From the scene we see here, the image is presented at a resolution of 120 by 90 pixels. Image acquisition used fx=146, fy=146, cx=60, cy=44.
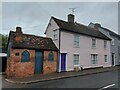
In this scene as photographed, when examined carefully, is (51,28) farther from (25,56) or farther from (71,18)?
(25,56)

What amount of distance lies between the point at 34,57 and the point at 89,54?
391 inches

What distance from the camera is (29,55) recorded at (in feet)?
51.5

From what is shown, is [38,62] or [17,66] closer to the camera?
[17,66]

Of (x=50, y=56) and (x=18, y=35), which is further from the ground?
(x=18, y=35)

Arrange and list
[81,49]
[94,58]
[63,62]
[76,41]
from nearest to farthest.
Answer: [63,62], [76,41], [81,49], [94,58]

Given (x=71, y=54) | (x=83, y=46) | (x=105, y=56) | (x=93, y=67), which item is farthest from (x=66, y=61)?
(x=105, y=56)

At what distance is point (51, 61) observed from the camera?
17812 millimetres

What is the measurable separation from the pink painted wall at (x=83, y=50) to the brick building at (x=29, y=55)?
1763mm

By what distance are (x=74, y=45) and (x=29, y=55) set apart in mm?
7195

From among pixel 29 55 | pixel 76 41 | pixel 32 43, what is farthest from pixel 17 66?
pixel 76 41

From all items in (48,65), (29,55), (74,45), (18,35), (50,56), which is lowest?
(48,65)

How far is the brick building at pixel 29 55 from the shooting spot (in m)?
14.5

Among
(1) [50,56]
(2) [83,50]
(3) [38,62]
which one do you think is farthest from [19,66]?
(2) [83,50]

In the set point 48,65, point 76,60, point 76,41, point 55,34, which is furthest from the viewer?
point 76,41
